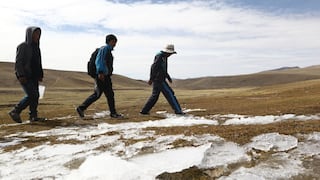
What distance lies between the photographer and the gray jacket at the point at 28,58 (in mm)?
13852

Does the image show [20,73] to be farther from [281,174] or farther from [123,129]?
[281,174]

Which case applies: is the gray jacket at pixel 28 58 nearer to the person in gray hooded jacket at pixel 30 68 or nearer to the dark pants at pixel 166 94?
the person in gray hooded jacket at pixel 30 68

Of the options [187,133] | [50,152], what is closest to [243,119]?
[187,133]

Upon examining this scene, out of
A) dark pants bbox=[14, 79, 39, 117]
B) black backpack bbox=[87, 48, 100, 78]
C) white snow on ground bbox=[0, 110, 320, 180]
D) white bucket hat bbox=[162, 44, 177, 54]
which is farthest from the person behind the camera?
white bucket hat bbox=[162, 44, 177, 54]

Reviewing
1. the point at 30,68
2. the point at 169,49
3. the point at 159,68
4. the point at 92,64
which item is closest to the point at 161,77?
the point at 159,68

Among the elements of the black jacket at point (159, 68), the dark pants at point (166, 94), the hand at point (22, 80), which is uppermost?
the black jacket at point (159, 68)

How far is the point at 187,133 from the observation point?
1045 centimetres

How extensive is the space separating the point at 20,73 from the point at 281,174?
31.4 feet

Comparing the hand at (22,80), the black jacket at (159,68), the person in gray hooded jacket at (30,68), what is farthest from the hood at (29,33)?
the black jacket at (159,68)

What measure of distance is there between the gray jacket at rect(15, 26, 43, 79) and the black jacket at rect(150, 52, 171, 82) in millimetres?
4428

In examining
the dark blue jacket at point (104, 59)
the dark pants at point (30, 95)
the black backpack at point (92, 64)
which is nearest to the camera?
the dark pants at point (30, 95)

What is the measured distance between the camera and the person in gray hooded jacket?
13875 millimetres

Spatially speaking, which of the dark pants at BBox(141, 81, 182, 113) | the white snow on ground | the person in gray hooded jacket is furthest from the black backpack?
the white snow on ground

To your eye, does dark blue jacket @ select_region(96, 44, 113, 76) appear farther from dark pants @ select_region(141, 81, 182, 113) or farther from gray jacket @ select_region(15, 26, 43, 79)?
dark pants @ select_region(141, 81, 182, 113)
